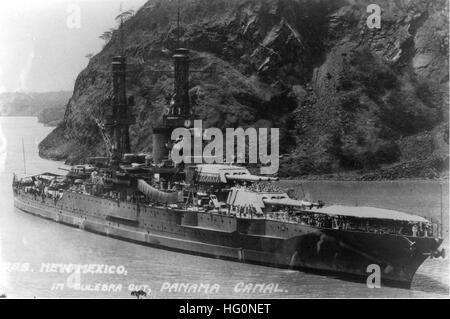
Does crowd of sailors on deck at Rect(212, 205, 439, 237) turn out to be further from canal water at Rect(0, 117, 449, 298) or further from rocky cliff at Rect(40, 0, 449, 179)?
rocky cliff at Rect(40, 0, 449, 179)

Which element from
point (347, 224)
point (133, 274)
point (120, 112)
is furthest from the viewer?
point (120, 112)

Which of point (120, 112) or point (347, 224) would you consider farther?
point (120, 112)

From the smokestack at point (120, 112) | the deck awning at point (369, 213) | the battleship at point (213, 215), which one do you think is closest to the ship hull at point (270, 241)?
the battleship at point (213, 215)

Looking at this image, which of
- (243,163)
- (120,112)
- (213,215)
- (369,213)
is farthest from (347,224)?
(243,163)

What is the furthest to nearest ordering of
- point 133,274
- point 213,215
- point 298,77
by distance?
1. point 298,77
2. point 213,215
3. point 133,274

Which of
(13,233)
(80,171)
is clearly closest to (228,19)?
(80,171)

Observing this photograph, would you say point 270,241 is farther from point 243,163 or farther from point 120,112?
point 243,163
